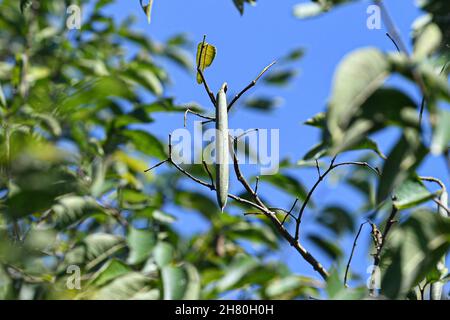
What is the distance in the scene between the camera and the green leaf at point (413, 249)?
0.97 metres

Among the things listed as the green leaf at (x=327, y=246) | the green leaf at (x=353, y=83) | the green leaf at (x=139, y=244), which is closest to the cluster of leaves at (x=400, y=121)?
the green leaf at (x=353, y=83)

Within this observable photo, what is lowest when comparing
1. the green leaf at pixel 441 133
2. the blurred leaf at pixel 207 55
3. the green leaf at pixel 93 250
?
the green leaf at pixel 441 133

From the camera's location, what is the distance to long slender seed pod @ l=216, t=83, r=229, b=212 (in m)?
1.17

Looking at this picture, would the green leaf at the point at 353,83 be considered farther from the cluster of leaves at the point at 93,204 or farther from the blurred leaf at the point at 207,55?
the cluster of leaves at the point at 93,204

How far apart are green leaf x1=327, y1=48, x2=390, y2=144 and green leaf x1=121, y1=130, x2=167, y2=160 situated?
1.50 m

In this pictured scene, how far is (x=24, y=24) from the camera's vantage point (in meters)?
3.27

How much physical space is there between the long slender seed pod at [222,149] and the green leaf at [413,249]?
0.30 m

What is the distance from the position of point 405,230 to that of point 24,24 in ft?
8.66

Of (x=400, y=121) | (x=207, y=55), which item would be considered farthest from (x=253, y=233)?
(x=400, y=121)

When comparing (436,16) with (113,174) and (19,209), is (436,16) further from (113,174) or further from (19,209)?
(113,174)

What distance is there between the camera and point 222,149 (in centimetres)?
117

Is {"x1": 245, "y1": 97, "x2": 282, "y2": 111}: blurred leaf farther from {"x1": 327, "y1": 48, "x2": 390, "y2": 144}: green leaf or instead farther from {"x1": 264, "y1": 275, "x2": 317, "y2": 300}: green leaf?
{"x1": 327, "y1": 48, "x2": 390, "y2": 144}: green leaf

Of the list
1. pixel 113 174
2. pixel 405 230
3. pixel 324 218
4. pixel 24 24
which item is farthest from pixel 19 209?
pixel 24 24

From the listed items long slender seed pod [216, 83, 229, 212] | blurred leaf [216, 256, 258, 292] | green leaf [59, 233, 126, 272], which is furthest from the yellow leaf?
green leaf [59, 233, 126, 272]
